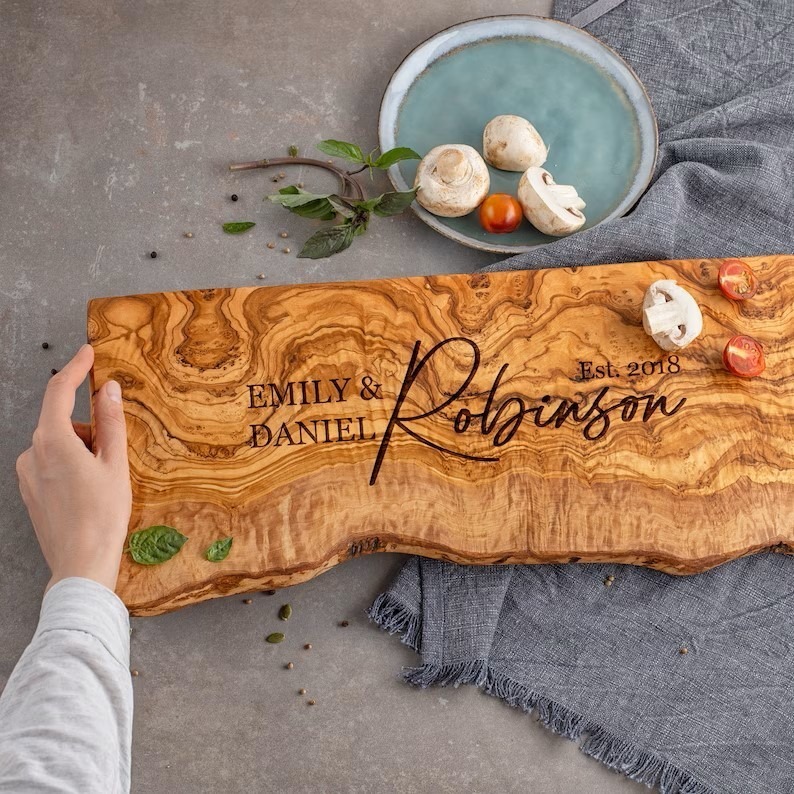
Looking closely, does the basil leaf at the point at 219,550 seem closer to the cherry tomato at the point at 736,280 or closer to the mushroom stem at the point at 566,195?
the mushroom stem at the point at 566,195

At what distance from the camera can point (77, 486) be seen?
1522 mm

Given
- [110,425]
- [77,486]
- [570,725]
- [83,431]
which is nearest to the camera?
[77,486]

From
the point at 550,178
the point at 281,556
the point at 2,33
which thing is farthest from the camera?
the point at 2,33

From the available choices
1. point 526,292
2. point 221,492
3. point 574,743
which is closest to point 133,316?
point 221,492

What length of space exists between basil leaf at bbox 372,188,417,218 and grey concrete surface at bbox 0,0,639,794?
0.42ft

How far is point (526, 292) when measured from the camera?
6.26ft

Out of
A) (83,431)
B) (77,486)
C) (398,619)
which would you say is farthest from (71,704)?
(398,619)

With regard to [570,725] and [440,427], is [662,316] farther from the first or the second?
[570,725]

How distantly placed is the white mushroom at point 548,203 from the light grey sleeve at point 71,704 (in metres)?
1.37

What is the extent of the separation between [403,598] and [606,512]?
1.77 ft

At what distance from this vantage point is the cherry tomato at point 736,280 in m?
1.91

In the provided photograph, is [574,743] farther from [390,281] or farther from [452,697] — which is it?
[390,281]

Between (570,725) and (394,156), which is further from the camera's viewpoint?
(394,156)

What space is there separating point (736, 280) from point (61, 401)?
62.3 inches
